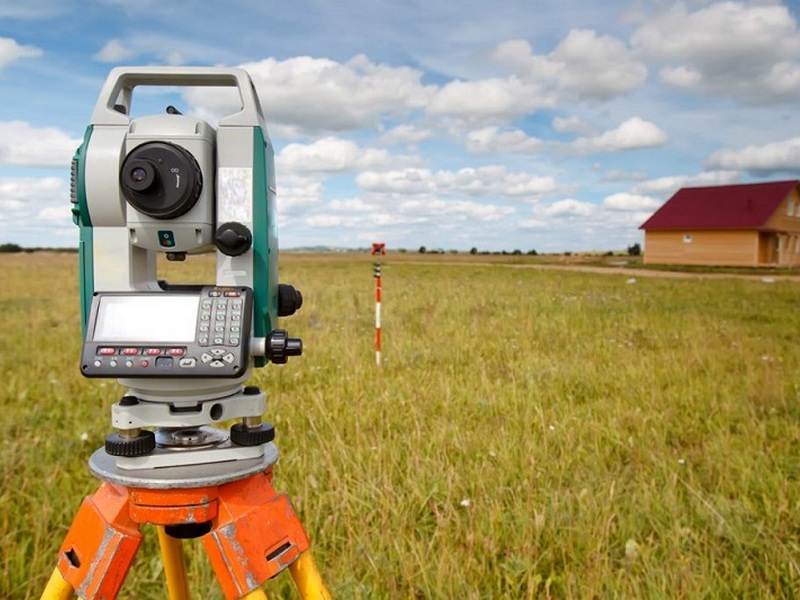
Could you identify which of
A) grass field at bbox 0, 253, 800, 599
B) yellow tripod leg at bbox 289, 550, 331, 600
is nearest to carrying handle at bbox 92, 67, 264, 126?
yellow tripod leg at bbox 289, 550, 331, 600

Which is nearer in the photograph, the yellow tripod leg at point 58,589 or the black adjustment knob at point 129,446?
the black adjustment knob at point 129,446

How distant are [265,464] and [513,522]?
5.92ft

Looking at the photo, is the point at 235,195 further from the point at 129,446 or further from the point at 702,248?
the point at 702,248

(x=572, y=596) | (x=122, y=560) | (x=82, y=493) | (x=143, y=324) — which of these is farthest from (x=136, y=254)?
(x=82, y=493)

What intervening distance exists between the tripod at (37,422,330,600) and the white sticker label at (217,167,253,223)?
0.68 metres

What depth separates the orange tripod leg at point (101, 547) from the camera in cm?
166

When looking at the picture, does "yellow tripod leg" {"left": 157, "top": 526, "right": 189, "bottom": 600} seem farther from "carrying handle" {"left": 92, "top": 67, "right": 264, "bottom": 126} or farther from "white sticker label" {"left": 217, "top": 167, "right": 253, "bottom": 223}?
"carrying handle" {"left": 92, "top": 67, "right": 264, "bottom": 126}

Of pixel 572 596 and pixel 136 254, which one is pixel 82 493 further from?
pixel 572 596

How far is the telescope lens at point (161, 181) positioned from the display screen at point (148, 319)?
0.23 meters

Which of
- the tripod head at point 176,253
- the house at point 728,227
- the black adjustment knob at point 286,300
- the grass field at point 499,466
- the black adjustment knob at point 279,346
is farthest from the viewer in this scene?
the house at point 728,227

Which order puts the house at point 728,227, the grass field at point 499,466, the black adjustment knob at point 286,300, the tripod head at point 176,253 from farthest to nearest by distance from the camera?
Result: the house at point 728,227 → the grass field at point 499,466 → the black adjustment knob at point 286,300 → the tripod head at point 176,253

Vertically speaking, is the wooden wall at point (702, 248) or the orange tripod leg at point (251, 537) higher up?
the wooden wall at point (702, 248)

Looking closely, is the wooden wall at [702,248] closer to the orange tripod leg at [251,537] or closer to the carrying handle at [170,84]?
the carrying handle at [170,84]

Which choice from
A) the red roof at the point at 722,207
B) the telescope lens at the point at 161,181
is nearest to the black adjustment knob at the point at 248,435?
the telescope lens at the point at 161,181
